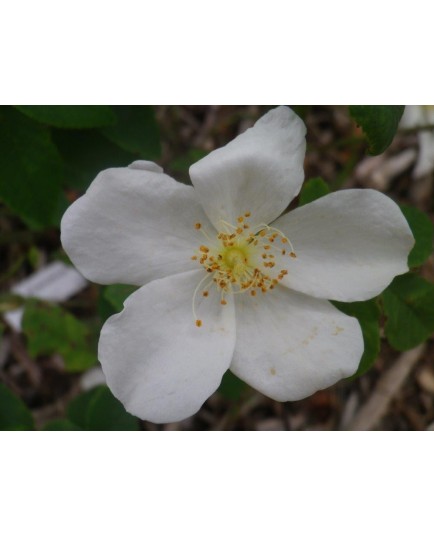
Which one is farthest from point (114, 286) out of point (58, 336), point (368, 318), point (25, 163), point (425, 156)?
point (425, 156)

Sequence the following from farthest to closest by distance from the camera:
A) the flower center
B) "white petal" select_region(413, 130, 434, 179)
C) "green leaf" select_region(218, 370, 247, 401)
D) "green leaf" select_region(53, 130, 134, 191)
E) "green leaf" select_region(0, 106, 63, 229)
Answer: "white petal" select_region(413, 130, 434, 179) → "green leaf" select_region(53, 130, 134, 191) → "green leaf" select_region(218, 370, 247, 401) → "green leaf" select_region(0, 106, 63, 229) → the flower center

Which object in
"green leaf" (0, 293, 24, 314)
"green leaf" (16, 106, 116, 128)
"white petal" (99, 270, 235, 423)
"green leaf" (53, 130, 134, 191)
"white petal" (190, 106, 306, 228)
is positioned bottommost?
"green leaf" (0, 293, 24, 314)

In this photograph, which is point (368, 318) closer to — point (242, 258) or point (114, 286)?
point (242, 258)

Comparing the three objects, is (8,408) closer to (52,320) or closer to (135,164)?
(52,320)

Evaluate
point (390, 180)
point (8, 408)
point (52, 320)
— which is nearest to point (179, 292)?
point (8, 408)

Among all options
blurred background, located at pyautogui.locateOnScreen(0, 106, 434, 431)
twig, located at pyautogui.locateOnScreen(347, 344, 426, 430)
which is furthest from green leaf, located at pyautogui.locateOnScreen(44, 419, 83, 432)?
twig, located at pyautogui.locateOnScreen(347, 344, 426, 430)

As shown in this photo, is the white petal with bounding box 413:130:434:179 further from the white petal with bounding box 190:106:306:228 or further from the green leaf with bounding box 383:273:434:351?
the white petal with bounding box 190:106:306:228
